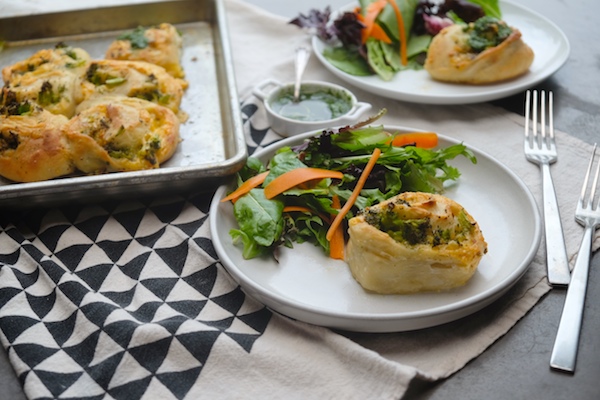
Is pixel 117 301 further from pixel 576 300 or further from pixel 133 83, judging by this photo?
pixel 576 300

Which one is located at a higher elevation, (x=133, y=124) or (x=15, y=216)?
(x=133, y=124)

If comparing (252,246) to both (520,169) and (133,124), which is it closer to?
(133,124)

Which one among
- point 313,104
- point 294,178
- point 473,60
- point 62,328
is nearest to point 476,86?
point 473,60

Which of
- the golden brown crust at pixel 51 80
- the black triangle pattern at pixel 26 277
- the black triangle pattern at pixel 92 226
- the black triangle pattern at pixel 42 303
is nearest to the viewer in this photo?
the black triangle pattern at pixel 42 303

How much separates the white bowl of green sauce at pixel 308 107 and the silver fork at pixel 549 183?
814mm

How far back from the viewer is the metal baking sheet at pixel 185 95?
254cm

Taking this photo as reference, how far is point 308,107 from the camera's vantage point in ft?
10.6

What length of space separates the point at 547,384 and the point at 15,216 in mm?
2190

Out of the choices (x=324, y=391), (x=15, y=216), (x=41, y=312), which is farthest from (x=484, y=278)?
(x=15, y=216)

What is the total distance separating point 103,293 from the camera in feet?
7.55

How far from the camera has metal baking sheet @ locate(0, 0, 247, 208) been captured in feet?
8.32

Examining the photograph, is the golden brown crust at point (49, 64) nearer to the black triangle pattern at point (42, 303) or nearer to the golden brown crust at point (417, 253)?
the black triangle pattern at point (42, 303)

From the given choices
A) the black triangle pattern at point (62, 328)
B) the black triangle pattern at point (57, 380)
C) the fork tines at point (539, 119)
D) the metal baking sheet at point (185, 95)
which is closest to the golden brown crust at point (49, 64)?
the metal baking sheet at point (185, 95)

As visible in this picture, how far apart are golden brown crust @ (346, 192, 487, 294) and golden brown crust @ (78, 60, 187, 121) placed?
4.69 feet
